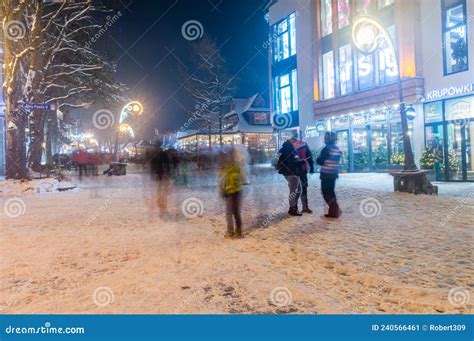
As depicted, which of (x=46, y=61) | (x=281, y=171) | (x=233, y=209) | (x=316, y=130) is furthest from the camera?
(x=316, y=130)

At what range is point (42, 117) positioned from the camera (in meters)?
21.5

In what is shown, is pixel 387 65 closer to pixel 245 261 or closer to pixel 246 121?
pixel 245 261

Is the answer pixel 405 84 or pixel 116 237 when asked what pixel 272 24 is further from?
pixel 116 237

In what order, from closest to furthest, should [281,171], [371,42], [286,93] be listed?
[281,171] < [371,42] < [286,93]

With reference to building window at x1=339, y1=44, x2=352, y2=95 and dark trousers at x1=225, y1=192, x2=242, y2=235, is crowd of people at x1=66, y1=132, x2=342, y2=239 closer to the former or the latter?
dark trousers at x1=225, y1=192, x2=242, y2=235

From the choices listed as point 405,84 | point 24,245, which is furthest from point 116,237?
point 405,84

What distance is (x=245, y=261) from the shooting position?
5.85m

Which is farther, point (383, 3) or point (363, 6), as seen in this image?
point (363, 6)

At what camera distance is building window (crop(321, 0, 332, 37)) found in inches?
1015

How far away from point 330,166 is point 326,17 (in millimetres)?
20311

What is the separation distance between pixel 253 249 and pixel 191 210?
180 inches

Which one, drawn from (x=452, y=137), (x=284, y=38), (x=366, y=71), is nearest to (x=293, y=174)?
(x=452, y=137)

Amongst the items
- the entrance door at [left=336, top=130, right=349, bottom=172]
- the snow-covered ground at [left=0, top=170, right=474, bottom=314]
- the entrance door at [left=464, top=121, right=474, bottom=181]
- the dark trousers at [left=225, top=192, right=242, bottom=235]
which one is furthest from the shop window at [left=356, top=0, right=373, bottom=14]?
the dark trousers at [left=225, top=192, right=242, bottom=235]

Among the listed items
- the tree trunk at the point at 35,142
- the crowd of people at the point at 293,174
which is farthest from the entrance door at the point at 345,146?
the tree trunk at the point at 35,142
